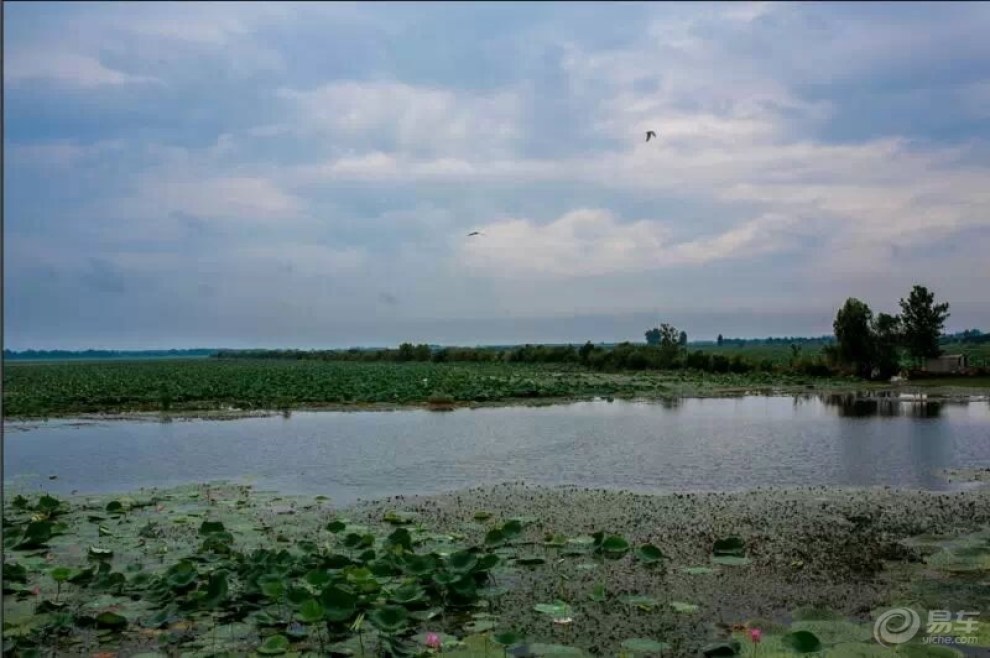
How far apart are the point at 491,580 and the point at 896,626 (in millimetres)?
2913

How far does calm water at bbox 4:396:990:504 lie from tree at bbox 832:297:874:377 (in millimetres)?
12652

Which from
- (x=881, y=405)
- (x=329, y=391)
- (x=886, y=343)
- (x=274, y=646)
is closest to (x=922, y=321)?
(x=886, y=343)

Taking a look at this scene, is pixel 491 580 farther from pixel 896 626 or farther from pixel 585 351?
pixel 585 351

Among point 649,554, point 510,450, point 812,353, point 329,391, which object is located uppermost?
point 812,353

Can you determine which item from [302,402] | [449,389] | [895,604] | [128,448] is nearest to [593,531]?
[895,604]

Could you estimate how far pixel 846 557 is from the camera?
22.0ft

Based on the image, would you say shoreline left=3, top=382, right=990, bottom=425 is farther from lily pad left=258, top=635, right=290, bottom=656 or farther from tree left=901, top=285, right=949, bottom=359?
lily pad left=258, top=635, right=290, bottom=656

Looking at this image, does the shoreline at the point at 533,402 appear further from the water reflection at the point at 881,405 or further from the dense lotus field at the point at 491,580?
the dense lotus field at the point at 491,580

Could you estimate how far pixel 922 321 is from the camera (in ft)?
111

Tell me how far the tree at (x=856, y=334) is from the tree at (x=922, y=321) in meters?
1.59

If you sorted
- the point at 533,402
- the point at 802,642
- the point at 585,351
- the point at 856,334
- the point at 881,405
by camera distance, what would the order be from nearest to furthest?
the point at 802,642
the point at 881,405
the point at 533,402
the point at 856,334
the point at 585,351

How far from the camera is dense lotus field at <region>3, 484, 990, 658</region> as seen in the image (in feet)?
16.3

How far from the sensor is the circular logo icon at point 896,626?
15.8 ft

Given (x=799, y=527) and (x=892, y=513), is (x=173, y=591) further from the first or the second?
(x=892, y=513)
